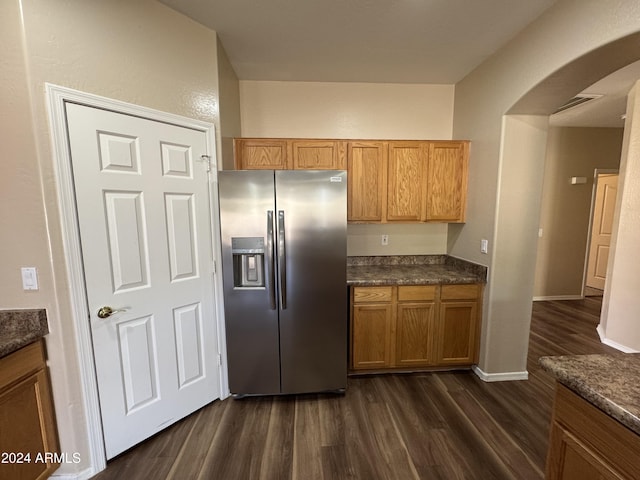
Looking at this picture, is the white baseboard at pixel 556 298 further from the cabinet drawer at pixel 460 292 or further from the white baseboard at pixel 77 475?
the white baseboard at pixel 77 475

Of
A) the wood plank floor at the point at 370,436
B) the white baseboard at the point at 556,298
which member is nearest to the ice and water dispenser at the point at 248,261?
the wood plank floor at the point at 370,436

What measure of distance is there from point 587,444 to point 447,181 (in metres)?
2.22

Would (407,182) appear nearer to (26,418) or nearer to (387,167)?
(387,167)

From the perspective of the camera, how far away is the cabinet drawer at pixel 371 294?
2.39 meters

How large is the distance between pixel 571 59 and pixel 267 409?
10.0ft

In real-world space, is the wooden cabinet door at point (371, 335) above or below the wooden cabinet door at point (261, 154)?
below

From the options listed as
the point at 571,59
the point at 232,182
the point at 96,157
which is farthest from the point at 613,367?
the point at 96,157

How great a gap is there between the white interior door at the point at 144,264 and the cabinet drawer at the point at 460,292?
1.96 m

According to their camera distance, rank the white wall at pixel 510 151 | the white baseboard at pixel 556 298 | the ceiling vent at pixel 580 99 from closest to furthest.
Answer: the white wall at pixel 510 151 → the ceiling vent at pixel 580 99 → the white baseboard at pixel 556 298

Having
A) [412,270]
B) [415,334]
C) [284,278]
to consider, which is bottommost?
[415,334]

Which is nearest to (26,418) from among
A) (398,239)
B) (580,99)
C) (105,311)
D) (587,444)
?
(105,311)

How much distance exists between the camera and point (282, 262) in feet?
6.67

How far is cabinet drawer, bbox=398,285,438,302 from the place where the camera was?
7.95 feet

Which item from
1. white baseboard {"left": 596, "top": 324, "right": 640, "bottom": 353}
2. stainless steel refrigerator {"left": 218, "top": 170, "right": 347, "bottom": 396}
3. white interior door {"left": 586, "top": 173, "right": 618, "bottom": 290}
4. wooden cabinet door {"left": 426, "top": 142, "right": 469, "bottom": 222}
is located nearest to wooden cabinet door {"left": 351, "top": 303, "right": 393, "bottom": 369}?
stainless steel refrigerator {"left": 218, "top": 170, "right": 347, "bottom": 396}
